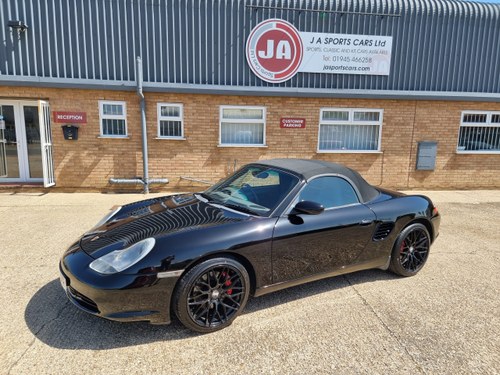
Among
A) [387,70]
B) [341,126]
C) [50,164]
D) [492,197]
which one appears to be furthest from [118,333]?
[492,197]

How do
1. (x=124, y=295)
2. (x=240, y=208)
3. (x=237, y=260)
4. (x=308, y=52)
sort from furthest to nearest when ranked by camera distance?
(x=308, y=52)
(x=240, y=208)
(x=237, y=260)
(x=124, y=295)

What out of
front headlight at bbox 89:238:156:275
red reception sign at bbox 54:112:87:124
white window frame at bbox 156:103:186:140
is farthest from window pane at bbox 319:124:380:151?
front headlight at bbox 89:238:156:275

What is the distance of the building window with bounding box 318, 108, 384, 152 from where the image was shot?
883 cm

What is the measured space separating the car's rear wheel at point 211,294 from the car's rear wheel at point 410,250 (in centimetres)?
185

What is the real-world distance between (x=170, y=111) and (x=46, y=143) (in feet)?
9.73

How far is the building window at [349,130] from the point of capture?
8.83m

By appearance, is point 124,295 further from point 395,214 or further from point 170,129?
point 170,129

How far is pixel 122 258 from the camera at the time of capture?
248cm

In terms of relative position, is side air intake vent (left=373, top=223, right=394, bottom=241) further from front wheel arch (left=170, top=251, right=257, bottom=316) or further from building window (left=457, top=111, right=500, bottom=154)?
building window (left=457, top=111, right=500, bottom=154)

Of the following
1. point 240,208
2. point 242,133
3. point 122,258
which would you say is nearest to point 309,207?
point 240,208

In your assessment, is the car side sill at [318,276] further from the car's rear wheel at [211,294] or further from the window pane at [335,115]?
the window pane at [335,115]

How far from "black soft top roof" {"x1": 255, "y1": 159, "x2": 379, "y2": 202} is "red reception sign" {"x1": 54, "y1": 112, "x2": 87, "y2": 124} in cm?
605

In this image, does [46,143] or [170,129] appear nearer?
[46,143]

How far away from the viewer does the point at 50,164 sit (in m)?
7.79
